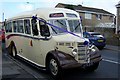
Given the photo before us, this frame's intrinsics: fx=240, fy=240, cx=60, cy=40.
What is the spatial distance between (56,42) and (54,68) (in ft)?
3.05

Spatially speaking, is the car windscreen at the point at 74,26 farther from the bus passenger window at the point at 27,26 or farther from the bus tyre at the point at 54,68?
the bus passenger window at the point at 27,26

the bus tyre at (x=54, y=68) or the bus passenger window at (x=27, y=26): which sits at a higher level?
the bus passenger window at (x=27, y=26)

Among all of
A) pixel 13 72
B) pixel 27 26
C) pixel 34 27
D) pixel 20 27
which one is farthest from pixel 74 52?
pixel 20 27

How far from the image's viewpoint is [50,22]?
930 centimetres

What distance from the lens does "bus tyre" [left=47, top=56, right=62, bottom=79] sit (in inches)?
324

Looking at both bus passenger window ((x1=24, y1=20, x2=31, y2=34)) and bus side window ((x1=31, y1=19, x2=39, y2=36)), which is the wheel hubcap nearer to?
bus side window ((x1=31, y1=19, x2=39, y2=36))

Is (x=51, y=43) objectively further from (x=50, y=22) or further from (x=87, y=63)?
(x=87, y=63)

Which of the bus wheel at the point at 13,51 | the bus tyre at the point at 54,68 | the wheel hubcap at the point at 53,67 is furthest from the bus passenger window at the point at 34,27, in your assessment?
the bus wheel at the point at 13,51

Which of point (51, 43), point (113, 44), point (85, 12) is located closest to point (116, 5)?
point (85, 12)

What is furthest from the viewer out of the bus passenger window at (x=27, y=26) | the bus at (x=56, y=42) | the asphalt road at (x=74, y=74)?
the bus passenger window at (x=27, y=26)

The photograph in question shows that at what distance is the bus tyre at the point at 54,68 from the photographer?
8.22 meters

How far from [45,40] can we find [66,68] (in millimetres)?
1687

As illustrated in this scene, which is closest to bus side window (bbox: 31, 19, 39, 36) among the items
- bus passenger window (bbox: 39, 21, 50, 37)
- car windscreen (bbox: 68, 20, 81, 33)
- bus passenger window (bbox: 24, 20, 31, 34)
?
bus passenger window (bbox: 39, 21, 50, 37)

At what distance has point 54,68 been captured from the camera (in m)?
8.52
